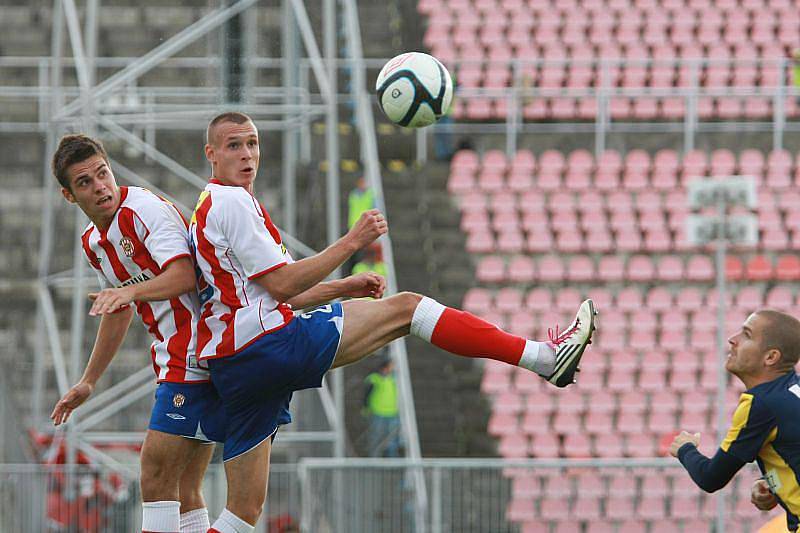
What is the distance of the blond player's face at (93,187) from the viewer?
19.0 feet

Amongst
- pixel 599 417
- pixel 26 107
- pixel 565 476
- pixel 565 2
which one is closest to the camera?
pixel 565 476

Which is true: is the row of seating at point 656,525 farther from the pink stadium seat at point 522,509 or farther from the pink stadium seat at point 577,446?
the pink stadium seat at point 577,446

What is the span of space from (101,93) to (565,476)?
4.96 m

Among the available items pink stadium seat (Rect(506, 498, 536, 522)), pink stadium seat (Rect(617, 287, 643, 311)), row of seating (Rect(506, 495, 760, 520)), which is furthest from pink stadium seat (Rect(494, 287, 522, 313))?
pink stadium seat (Rect(506, 498, 536, 522))

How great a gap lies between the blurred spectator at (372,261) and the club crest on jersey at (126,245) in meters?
7.41

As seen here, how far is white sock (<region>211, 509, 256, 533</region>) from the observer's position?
5.70 metres

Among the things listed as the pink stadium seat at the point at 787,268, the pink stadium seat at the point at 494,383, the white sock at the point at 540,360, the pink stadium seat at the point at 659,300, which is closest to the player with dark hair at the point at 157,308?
the white sock at the point at 540,360

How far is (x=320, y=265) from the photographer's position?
547 cm

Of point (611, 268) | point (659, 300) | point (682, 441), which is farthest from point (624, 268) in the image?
point (682, 441)

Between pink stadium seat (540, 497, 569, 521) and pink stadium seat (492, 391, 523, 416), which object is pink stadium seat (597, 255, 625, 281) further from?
pink stadium seat (540, 497, 569, 521)

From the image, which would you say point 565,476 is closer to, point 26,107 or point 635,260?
point 635,260

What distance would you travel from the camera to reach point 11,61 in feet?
53.2

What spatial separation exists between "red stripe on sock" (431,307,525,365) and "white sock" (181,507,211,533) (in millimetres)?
1432

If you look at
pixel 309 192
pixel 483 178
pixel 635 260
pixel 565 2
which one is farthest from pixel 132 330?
pixel 565 2
